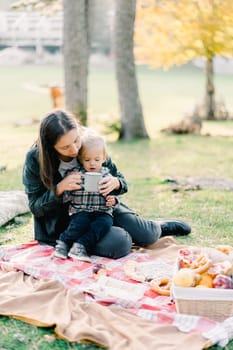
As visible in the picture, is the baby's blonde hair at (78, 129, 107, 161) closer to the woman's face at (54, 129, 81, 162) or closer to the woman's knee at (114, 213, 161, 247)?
the woman's face at (54, 129, 81, 162)

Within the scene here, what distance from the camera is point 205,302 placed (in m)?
3.55

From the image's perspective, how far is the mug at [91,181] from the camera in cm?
433

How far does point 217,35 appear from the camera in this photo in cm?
1505

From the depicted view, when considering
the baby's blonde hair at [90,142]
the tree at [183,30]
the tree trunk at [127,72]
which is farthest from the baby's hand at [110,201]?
the tree at [183,30]

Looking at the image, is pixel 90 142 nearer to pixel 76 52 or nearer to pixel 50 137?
pixel 50 137

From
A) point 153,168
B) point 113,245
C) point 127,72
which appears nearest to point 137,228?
point 113,245

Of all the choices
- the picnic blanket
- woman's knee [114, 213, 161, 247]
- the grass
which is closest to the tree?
the grass

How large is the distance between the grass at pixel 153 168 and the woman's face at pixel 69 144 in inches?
47.1

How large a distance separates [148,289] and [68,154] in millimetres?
1123

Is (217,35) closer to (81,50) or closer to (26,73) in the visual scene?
(81,50)

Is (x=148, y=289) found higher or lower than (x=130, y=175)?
higher

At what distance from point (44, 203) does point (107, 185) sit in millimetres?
491

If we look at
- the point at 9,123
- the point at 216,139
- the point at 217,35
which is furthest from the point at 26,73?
the point at 216,139

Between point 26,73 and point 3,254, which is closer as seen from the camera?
point 3,254
